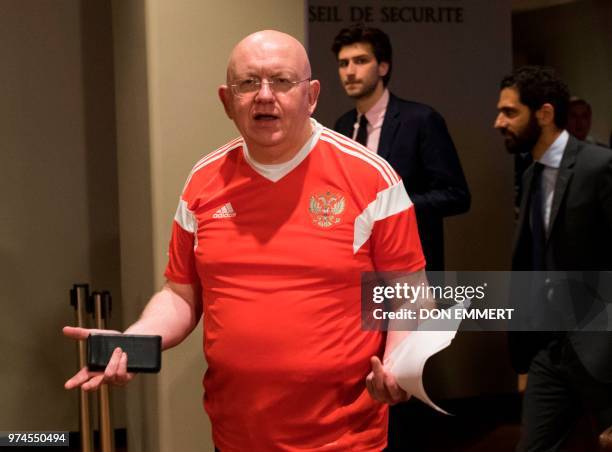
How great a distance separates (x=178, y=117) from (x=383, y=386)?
4.29ft

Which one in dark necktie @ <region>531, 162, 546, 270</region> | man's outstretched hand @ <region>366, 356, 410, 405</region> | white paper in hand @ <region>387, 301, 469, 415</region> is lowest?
man's outstretched hand @ <region>366, 356, 410, 405</region>

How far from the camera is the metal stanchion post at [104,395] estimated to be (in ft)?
11.1

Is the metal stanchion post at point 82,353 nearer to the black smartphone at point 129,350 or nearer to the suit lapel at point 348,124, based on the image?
the suit lapel at point 348,124

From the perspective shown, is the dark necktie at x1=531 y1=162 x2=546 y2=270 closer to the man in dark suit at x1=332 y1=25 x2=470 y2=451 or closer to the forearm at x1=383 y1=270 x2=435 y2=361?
the man in dark suit at x1=332 y1=25 x2=470 y2=451

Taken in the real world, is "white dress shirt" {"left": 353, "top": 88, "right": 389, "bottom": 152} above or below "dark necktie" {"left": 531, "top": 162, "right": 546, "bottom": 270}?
above

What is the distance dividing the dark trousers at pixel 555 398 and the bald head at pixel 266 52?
5.45 feet

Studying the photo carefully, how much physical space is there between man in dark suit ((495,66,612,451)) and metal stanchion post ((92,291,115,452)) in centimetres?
149

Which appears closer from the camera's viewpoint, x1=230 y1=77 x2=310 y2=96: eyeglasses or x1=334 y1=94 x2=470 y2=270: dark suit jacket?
x1=230 y1=77 x2=310 y2=96: eyeglasses

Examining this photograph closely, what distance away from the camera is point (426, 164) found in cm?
366

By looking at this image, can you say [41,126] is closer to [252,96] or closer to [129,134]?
[129,134]

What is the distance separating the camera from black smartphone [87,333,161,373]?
2.02 meters

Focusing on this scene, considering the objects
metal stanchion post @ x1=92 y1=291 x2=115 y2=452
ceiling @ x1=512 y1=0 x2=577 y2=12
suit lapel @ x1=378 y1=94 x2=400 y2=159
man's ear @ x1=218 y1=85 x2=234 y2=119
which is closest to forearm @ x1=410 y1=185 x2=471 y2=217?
suit lapel @ x1=378 y1=94 x2=400 y2=159

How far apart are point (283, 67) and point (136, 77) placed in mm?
1179

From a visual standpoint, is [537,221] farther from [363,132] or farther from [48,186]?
[48,186]
